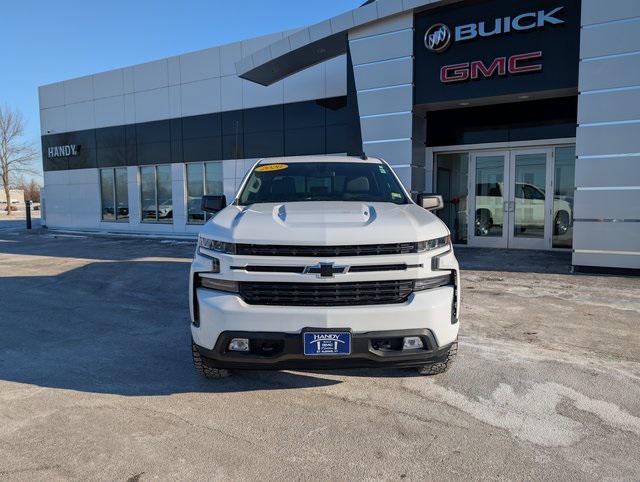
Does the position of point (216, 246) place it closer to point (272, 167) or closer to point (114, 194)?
point (272, 167)

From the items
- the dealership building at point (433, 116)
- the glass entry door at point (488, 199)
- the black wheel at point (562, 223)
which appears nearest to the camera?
the dealership building at point (433, 116)

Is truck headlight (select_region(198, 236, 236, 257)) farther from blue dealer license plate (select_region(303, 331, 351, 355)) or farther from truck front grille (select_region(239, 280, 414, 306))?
blue dealer license plate (select_region(303, 331, 351, 355))

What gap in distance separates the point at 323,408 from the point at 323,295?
2.84 ft

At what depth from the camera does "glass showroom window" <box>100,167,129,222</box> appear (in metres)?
20.1

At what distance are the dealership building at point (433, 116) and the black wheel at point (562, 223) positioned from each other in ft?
0.15

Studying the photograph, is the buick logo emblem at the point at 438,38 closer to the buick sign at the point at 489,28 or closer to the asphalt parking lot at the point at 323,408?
the buick sign at the point at 489,28

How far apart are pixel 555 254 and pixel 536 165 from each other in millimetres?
2367

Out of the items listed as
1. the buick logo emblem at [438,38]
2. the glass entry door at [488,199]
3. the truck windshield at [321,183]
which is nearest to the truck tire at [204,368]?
the truck windshield at [321,183]

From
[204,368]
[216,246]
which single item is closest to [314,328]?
[216,246]

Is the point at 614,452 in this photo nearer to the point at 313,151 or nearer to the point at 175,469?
the point at 175,469

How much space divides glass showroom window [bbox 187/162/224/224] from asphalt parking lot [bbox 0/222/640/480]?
455 inches

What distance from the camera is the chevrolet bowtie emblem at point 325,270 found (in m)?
3.27

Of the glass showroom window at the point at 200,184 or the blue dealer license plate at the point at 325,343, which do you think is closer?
the blue dealer license plate at the point at 325,343

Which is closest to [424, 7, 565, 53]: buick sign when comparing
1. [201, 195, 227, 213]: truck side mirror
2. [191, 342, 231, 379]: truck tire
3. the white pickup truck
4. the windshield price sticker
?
the windshield price sticker
